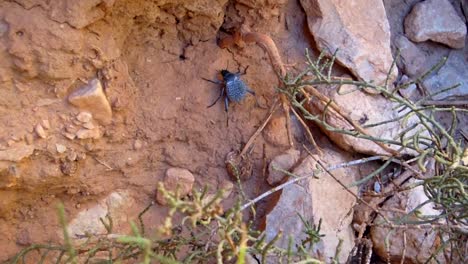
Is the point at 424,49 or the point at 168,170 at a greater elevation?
the point at 424,49

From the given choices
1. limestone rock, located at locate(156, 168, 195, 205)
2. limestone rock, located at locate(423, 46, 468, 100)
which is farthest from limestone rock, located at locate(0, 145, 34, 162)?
limestone rock, located at locate(423, 46, 468, 100)

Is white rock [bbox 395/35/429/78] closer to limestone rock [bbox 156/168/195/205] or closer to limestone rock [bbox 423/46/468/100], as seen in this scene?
limestone rock [bbox 423/46/468/100]

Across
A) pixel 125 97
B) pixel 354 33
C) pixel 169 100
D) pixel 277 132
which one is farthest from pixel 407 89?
pixel 125 97

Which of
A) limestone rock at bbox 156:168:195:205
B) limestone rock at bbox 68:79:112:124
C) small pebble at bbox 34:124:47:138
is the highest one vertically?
limestone rock at bbox 68:79:112:124

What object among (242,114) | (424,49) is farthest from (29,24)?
(424,49)

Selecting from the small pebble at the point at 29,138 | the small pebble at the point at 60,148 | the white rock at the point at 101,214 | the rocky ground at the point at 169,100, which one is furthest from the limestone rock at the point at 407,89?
the small pebble at the point at 29,138

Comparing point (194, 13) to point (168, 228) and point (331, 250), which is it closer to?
point (331, 250)
